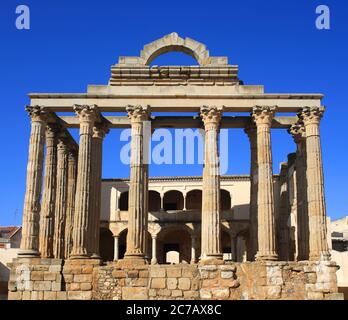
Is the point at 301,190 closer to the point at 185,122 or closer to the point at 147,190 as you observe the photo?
the point at 185,122

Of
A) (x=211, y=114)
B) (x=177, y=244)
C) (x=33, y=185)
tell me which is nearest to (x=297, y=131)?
(x=211, y=114)

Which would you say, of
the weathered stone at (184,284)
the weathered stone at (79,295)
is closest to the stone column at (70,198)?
the weathered stone at (79,295)

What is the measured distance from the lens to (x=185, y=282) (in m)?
22.7

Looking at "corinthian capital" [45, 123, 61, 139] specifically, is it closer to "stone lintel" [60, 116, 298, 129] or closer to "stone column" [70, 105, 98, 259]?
"stone lintel" [60, 116, 298, 129]

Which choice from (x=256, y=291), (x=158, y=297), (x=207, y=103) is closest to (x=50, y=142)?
(x=207, y=103)

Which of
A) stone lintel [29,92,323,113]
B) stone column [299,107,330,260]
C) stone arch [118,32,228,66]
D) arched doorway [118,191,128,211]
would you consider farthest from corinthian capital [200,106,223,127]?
arched doorway [118,191,128,211]

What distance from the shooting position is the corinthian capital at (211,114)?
25188mm

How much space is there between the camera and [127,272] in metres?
22.9

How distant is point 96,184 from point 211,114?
6.70 m

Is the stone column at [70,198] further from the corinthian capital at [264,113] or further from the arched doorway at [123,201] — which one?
the arched doorway at [123,201]

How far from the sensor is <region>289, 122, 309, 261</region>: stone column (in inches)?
1059

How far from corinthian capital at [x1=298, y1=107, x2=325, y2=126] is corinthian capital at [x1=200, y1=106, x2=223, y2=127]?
4127 mm

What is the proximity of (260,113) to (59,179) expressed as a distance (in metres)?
11.6
